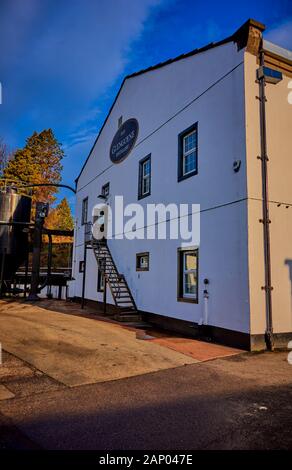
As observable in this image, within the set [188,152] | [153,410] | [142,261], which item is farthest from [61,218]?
[153,410]

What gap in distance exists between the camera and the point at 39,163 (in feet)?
131

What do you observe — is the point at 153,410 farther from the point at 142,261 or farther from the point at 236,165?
the point at 142,261

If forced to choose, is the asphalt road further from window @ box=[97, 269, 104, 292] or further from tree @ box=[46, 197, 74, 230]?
tree @ box=[46, 197, 74, 230]

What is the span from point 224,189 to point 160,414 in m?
6.36

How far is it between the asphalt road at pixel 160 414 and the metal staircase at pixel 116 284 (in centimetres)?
707

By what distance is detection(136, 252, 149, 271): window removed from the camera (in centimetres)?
1327

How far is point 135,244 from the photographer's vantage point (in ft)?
46.6

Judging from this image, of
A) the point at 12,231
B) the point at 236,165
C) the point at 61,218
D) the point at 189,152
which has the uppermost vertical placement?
the point at 61,218

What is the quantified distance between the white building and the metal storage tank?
10668mm

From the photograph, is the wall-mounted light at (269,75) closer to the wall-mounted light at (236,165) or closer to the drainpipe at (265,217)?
the drainpipe at (265,217)

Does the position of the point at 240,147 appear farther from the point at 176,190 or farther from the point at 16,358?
the point at 16,358

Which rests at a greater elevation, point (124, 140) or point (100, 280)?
point (124, 140)

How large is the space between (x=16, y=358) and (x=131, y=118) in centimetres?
1212

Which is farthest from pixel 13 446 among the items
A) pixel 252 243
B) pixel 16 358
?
pixel 252 243
